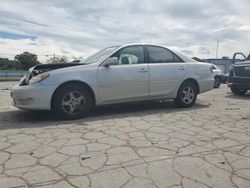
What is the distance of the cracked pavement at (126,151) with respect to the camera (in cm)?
303

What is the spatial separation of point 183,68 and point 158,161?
401 centimetres

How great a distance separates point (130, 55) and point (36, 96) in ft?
7.19

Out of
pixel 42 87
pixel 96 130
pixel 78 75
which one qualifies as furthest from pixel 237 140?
pixel 42 87

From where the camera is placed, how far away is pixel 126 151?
3846mm

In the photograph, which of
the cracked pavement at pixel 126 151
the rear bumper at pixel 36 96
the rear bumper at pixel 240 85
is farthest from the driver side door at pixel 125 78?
the rear bumper at pixel 240 85

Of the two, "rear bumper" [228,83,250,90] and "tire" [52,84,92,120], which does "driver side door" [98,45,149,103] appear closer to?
"tire" [52,84,92,120]

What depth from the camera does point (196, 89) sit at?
24.4ft

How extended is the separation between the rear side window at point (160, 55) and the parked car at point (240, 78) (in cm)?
388

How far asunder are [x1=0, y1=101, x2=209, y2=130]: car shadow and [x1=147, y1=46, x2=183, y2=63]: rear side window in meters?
1.13

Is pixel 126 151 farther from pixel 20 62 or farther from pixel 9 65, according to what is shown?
pixel 9 65

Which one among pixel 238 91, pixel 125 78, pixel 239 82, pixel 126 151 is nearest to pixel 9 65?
pixel 238 91

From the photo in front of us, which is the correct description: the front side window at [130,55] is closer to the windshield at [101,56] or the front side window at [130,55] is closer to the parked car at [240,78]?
the windshield at [101,56]

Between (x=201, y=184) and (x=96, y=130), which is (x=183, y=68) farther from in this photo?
(x=201, y=184)

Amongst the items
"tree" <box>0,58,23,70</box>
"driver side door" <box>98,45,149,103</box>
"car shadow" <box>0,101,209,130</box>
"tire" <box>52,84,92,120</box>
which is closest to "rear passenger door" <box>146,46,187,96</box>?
"driver side door" <box>98,45,149,103</box>
